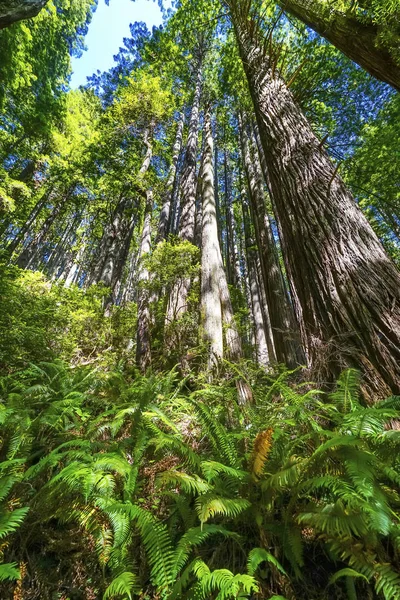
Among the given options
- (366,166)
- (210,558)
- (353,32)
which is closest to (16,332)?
(210,558)

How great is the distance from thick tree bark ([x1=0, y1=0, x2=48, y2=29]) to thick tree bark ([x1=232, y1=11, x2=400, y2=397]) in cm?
493

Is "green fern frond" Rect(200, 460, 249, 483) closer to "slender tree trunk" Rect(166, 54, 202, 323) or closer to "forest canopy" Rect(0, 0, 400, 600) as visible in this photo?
"forest canopy" Rect(0, 0, 400, 600)

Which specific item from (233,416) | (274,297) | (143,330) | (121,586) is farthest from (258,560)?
(143,330)

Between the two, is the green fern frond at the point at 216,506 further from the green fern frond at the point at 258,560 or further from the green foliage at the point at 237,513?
the green fern frond at the point at 258,560

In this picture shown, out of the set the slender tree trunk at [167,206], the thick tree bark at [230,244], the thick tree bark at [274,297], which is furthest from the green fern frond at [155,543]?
the thick tree bark at [230,244]

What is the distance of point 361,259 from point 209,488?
192 centimetres

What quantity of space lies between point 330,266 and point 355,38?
7.63 ft

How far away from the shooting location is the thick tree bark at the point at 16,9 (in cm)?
437

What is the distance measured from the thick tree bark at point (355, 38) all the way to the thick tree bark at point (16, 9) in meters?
4.66

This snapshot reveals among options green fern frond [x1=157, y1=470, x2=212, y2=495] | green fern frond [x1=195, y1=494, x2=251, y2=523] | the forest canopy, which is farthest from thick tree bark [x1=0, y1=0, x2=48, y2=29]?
green fern frond [x1=195, y1=494, x2=251, y2=523]

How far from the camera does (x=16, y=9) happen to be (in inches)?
176

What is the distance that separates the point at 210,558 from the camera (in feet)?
4.14

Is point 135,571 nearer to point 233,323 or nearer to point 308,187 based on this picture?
point 308,187

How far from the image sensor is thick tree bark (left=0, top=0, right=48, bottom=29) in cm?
437
